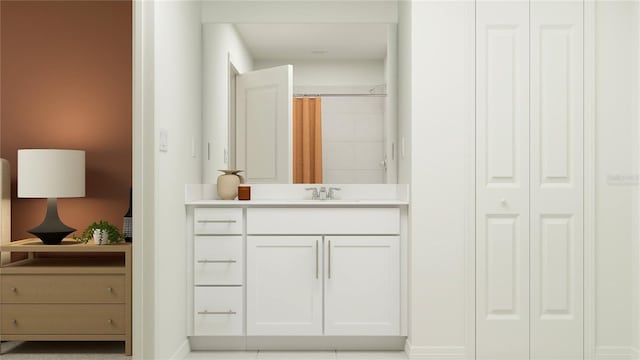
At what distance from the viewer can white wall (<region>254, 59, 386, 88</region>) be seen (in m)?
3.44

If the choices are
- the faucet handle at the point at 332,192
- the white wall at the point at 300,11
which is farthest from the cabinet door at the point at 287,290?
the white wall at the point at 300,11

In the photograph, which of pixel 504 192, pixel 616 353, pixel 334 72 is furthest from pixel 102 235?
pixel 616 353

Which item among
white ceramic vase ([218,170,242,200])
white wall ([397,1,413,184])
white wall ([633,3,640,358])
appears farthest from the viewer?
white ceramic vase ([218,170,242,200])

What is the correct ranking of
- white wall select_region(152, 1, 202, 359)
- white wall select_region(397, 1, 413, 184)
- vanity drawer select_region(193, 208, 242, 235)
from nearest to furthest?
white wall select_region(152, 1, 202, 359) < white wall select_region(397, 1, 413, 184) < vanity drawer select_region(193, 208, 242, 235)

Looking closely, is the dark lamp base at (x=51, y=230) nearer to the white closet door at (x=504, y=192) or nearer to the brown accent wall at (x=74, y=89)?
the brown accent wall at (x=74, y=89)

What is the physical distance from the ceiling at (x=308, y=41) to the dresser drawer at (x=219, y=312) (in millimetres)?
1494

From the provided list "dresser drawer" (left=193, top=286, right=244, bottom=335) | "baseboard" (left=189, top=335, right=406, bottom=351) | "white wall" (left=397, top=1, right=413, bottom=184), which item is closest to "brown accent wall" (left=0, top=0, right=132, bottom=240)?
"dresser drawer" (left=193, top=286, right=244, bottom=335)

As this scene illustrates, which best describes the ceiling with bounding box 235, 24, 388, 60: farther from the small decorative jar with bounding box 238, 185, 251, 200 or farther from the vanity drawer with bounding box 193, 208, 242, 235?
the vanity drawer with bounding box 193, 208, 242, 235

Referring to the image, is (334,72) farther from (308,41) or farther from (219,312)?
(219,312)

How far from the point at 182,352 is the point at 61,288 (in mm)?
763

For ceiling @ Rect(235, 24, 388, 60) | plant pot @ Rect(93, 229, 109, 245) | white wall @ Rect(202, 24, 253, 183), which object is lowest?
plant pot @ Rect(93, 229, 109, 245)

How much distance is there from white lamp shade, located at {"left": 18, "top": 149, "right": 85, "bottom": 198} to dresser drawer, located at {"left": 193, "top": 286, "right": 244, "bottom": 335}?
1.01 meters

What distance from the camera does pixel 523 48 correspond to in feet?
9.28

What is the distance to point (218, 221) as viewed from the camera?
3053 mm
